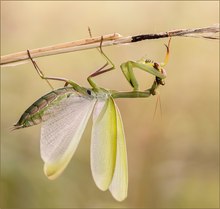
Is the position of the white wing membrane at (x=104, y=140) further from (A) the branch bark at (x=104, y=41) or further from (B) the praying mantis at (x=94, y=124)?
(A) the branch bark at (x=104, y=41)

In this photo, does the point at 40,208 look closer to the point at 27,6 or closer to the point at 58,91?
the point at 58,91

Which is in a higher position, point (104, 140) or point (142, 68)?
point (142, 68)

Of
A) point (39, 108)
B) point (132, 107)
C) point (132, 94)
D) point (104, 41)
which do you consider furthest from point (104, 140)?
point (132, 107)

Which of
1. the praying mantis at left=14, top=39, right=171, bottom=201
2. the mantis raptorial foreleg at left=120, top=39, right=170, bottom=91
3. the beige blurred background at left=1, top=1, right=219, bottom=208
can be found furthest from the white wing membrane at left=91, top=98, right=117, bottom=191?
the beige blurred background at left=1, top=1, right=219, bottom=208

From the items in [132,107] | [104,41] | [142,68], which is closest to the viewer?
[104,41]

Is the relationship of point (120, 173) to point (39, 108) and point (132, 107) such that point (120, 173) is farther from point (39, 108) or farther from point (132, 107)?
point (132, 107)

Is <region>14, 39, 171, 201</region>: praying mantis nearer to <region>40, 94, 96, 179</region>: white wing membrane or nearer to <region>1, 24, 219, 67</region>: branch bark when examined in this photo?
<region>40, 94, 96, 179</region>: white wing membrane

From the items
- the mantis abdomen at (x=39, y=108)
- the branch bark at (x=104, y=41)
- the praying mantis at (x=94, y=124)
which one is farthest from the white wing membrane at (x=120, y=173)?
the branch bark at (x=104, y=41)
